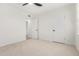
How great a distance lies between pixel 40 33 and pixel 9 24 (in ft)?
3.00

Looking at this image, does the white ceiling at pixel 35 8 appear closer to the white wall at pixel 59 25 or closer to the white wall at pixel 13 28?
the white wall at pixel 59 25

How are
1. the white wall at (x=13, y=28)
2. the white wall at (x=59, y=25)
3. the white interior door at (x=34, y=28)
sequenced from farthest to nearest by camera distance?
1. the white wall at (x=13, y=28)
2. the white interior door at (x=34, y=28)
3. the white wall at (x=59, y=25)

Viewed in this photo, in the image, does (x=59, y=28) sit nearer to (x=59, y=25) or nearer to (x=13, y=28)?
(x=59, y=25)

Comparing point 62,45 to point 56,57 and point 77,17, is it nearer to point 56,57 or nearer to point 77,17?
point 56,57

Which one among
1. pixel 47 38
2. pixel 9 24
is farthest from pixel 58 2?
pixel 9 24

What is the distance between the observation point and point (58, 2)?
1.75 metres

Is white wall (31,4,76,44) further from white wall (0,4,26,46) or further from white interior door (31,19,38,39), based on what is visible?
white wall (0,4,26,46)

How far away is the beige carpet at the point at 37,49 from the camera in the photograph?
78.5 inches

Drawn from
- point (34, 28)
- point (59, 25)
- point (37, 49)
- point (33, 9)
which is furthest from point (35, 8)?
point (37, 49)

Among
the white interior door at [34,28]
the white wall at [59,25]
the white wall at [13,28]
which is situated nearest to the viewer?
the white wall at [59,25]

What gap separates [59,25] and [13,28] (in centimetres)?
108

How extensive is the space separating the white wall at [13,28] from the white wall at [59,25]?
0.45 meters

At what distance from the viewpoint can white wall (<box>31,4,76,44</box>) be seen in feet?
6.45

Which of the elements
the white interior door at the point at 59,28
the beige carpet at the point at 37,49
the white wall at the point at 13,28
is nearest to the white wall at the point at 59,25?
the white interior door at the point at 59,28
